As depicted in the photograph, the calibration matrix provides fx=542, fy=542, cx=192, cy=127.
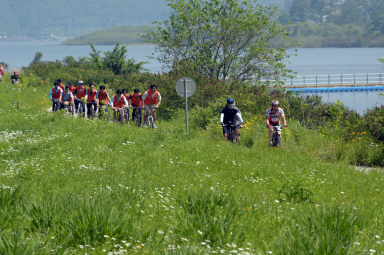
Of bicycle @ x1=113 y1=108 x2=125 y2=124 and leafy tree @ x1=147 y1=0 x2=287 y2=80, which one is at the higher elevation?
leafy tree @ x1=147 y1=0 x2=287 y2=80

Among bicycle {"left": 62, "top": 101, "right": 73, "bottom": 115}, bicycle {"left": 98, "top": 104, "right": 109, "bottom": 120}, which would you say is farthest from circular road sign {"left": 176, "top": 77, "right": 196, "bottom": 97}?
bicycle {"left": 62, "top": 101, "right": 73, "bottom": 115}

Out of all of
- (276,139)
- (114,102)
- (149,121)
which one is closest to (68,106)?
(114,102)

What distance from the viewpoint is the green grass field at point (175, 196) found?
5.55 meters

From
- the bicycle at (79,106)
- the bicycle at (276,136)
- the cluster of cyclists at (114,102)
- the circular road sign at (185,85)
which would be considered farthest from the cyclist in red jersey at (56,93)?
the bicycle at (276,136)

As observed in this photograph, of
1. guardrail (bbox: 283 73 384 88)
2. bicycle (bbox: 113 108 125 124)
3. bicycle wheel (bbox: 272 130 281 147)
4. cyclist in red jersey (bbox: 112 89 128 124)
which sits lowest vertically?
guardrail (bbox: 283 73 384 88)

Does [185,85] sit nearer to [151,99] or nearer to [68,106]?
[151,99]

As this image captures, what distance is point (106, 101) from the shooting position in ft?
71.5

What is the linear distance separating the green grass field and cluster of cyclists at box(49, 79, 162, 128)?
236cm

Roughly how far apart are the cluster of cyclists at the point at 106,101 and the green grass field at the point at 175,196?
236 cm

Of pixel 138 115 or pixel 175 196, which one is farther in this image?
pixel 138 115

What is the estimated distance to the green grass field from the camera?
219 inches

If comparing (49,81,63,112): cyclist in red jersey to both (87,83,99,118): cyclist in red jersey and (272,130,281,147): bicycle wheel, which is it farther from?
(272,130,281,147): bicycle wheel

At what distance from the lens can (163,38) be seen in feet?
120

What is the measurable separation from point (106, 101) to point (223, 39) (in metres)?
16.1
